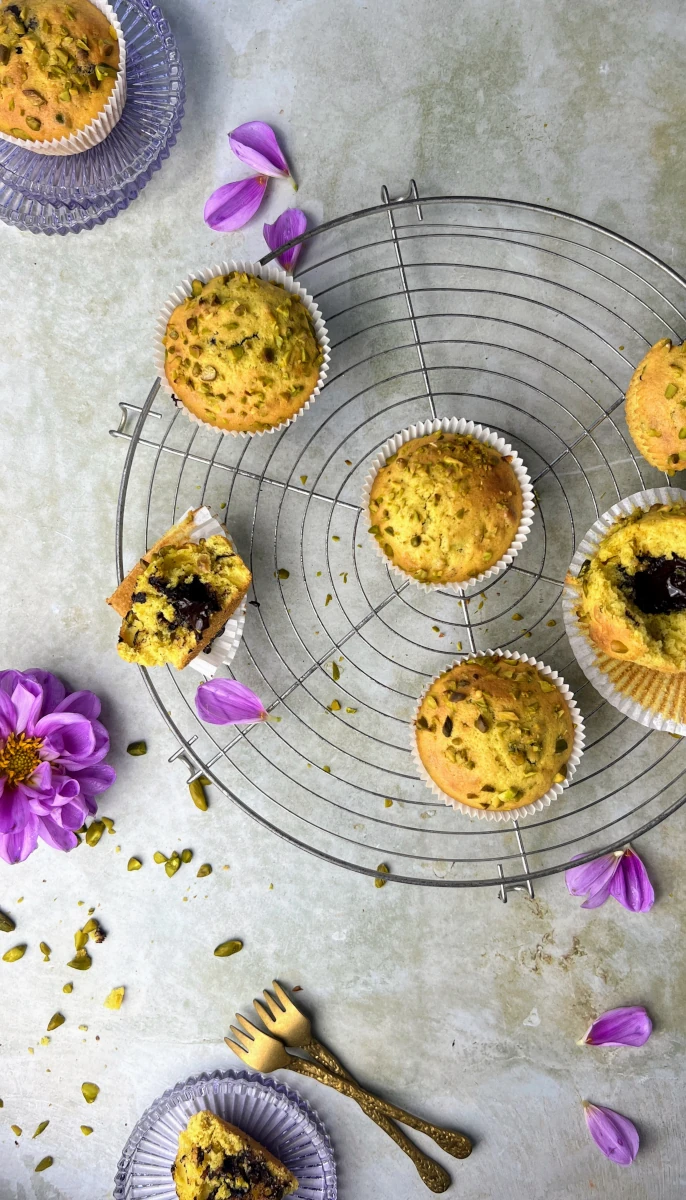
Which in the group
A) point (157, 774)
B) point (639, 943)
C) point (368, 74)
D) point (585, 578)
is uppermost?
point (368, 74)

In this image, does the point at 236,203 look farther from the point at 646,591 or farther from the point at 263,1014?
the point at 263,1014

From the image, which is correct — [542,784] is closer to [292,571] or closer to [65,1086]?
[292,571]

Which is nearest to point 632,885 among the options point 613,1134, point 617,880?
point 617,880

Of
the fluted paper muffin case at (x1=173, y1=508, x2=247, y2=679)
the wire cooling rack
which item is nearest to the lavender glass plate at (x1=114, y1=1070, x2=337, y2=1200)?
the wire cooling rack

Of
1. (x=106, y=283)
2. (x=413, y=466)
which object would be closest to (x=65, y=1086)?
(x=413, y=466)

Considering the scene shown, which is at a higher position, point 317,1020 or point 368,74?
point 368,74
